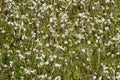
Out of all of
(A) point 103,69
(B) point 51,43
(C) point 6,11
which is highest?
(C) point 6,11

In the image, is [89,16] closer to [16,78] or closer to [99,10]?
[99,10]

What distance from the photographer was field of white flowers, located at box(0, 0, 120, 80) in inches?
317

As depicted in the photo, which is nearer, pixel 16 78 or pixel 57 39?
pixel 16 78

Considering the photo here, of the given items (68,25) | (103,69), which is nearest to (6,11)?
(68,25)

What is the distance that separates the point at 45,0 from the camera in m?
10.4

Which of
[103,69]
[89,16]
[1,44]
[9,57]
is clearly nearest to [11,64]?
[9,57]

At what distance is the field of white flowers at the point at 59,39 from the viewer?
26.4 ft

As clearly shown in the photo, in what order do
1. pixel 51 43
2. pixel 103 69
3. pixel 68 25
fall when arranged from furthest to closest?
pixel 68 25 < pixel 51 43 < pixel 103 69

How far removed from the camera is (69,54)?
8406mm

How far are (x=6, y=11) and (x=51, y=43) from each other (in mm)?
1916

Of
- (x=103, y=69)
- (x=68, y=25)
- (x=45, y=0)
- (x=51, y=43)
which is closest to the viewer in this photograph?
(x=103, y=69)

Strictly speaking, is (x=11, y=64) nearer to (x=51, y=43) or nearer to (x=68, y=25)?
(x=51, y=43)

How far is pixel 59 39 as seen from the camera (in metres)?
8.93

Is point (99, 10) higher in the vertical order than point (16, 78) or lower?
higher
